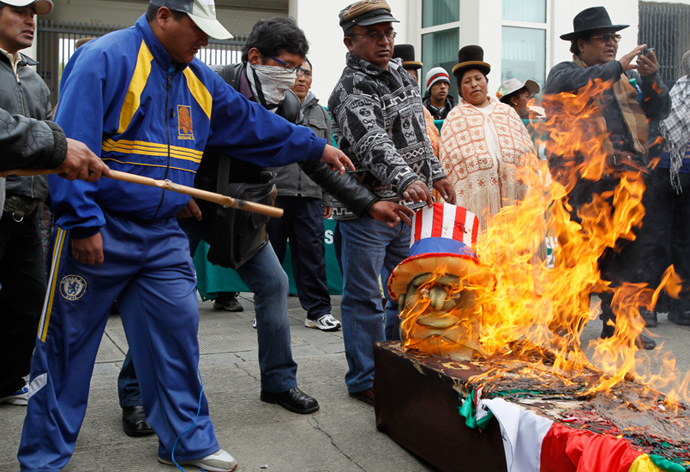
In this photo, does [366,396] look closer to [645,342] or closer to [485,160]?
[485,160]

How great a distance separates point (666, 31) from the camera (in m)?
13.1

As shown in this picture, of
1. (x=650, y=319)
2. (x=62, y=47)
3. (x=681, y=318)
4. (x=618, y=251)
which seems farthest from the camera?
(x=62, y=47)

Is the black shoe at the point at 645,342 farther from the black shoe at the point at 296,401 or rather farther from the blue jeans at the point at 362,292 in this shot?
the black shoe at the point at 296,401

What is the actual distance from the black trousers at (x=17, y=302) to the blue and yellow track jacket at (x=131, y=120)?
1197 mm

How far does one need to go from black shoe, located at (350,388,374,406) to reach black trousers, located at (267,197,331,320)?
211 cm

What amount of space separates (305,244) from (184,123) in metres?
3.22

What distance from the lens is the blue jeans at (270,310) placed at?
3.73 meters

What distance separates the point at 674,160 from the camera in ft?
20.0

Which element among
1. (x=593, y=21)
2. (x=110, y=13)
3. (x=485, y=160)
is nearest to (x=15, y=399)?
(x=485, y=160)

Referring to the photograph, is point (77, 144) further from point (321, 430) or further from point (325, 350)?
point (325, 350)

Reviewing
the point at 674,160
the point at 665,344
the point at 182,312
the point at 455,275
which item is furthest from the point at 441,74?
the point at 182,312

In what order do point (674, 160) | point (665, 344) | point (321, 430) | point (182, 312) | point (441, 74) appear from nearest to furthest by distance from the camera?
point (182, 312)
point (321, 430)
point (665, 344)
point (674, 160)
point (441, 74)

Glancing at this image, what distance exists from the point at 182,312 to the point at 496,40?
959 cm

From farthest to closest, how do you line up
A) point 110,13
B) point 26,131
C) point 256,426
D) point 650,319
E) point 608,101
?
point 110,13, point 650,319, point 608,101, point 256,426, point 26,131
